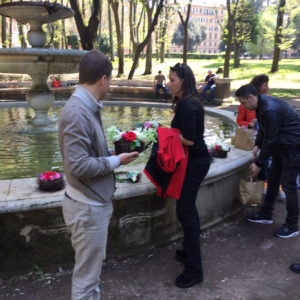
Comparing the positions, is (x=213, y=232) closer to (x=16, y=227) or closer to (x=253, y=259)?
(x=253, y=259)

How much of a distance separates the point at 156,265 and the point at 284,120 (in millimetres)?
2138

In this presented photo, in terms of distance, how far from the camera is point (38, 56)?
6.07 metres

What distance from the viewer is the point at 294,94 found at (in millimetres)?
18766

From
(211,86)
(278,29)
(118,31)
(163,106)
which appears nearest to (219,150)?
(163,106)

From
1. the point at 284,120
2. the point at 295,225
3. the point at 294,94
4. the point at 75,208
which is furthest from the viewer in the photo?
the point at 294,94

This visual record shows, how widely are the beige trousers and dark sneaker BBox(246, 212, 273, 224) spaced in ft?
8.84

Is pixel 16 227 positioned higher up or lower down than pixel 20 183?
lower down

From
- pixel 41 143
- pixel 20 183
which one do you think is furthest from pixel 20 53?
pixel 20 183

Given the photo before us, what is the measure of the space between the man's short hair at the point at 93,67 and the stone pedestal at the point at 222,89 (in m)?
12.8

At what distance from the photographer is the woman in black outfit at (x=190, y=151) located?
108 inches

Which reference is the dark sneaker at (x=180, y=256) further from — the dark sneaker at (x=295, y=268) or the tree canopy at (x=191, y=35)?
the tree canopy at (x=191, y=35)

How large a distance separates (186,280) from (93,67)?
81.8 inches

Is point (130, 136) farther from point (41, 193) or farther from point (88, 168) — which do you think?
point (41, 193)

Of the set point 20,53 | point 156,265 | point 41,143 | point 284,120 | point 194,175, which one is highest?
point 20,53
